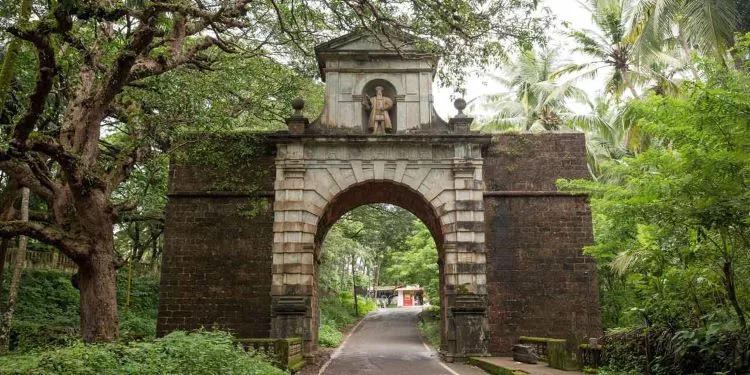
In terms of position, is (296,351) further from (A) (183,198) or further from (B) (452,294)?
(A) (183,198)

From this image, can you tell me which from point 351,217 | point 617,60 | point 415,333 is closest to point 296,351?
point 351,217

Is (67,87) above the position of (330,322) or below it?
above

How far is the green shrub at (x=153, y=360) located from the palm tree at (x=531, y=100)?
19.0 metres

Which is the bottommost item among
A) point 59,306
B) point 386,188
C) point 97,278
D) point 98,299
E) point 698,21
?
point 59,306

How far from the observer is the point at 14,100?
1130cm

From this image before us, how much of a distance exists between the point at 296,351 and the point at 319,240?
3577mm

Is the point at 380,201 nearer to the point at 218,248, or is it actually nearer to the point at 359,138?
the point at 359,138

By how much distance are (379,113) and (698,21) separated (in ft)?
28.4

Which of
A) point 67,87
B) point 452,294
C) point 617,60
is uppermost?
point 617,60

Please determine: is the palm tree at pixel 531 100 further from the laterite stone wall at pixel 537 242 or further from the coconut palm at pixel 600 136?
the laterite stone wall at pixel 537 242

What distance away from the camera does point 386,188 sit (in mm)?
14016

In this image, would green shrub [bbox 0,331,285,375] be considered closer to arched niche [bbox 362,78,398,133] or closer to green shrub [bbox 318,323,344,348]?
arched niche [bbox 362,78,398,133]

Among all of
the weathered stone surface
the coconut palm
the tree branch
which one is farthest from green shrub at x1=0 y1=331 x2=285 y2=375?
the coconut palm

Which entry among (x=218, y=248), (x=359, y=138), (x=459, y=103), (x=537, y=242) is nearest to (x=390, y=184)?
(x=359, y=138)
